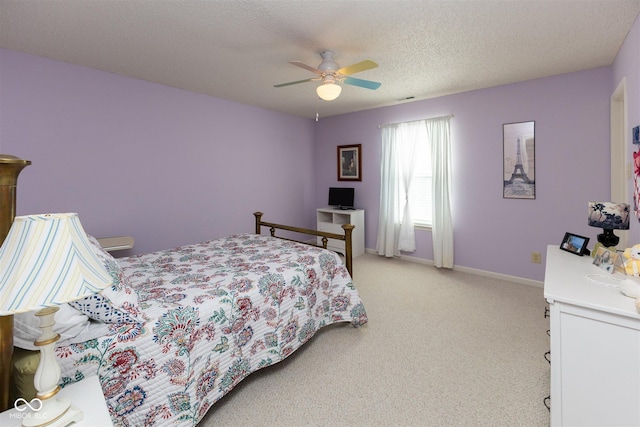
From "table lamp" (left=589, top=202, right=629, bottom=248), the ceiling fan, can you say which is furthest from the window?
"table lamp" (left=589, top=202, right=629, bottom=248)

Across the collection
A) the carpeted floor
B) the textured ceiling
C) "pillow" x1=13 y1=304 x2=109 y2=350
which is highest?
the textured ceiling

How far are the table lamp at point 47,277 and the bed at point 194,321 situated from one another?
37cm

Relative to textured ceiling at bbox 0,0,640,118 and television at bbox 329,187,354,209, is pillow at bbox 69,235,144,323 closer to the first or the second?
textured ceiling at bbox 0,0,640,118

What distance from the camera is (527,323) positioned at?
263 cm

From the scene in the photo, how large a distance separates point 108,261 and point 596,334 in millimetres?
2337

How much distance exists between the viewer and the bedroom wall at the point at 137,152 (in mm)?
2678

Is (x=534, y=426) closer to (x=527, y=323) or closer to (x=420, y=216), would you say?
(x=527, y=323)

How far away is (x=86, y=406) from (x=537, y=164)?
425 centimetres

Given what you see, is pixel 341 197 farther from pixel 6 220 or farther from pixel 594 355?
pixel 6 220

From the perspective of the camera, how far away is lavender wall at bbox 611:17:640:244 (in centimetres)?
208

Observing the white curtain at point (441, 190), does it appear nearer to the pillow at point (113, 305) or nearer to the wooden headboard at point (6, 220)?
the pillow at point (113, 305)

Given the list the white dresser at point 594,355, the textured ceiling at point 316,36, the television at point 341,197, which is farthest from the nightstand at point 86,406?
the television at point 341,197

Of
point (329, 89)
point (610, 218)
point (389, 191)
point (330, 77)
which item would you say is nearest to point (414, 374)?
point (610, 218)

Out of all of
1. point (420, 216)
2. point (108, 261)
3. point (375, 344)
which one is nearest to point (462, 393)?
point (375, 344)
